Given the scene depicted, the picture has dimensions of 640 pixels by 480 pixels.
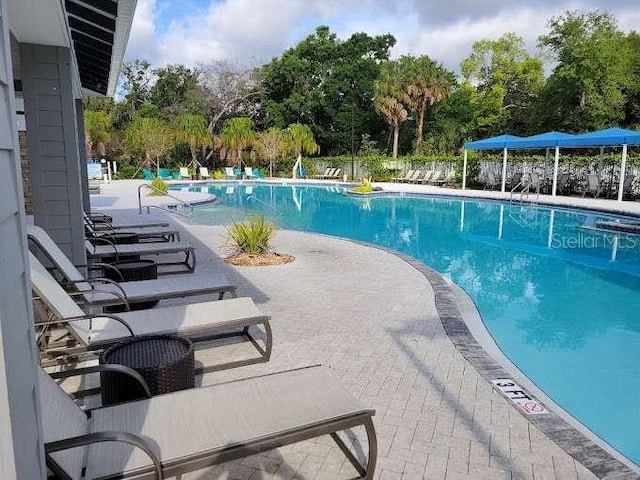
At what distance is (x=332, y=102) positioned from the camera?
118 feet

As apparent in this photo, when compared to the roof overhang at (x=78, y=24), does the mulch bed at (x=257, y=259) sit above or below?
below

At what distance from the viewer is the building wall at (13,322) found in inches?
38.7

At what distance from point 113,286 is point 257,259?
3113 mm

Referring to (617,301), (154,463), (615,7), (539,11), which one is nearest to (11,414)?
(154,463)

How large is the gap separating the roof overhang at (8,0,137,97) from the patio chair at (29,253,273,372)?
2.00 meters

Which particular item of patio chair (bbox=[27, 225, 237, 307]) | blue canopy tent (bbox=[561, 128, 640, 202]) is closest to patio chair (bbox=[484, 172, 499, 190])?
blue canopy tent (bbox=[561, 128, 640, 202])

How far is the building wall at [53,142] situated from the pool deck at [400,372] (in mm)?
1451

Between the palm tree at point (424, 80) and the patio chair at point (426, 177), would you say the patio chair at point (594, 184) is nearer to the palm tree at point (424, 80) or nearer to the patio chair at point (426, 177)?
the patio chair at point (426, 177)

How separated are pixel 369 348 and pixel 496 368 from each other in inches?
40.2

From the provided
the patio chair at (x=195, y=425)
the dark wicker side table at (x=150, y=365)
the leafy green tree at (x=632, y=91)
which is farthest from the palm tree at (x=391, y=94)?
the patio chair at (x=195, y=425)

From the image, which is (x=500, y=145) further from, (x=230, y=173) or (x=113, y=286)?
(x=113, y=286)

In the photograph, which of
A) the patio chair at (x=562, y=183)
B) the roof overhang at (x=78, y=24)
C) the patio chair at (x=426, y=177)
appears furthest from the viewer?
the patio chair at (x=426, y=177)

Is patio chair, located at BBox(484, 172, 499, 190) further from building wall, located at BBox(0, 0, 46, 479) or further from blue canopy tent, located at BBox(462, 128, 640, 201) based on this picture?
building wall, located at BBox(0, 0, 46, 479)

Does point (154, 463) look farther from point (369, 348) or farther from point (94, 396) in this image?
point (369, 348)
